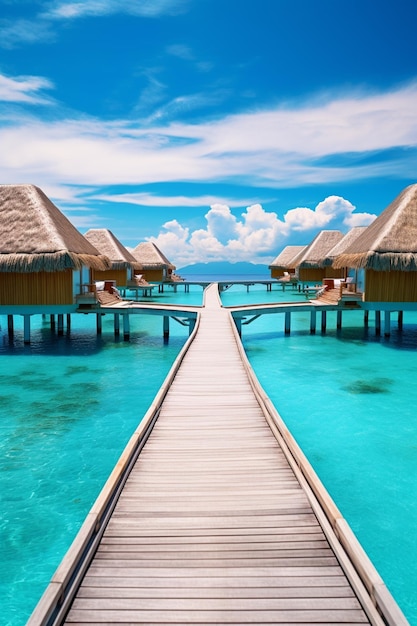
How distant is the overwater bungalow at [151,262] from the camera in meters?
46.0

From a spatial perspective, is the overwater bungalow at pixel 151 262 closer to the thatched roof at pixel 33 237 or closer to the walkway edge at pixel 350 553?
the thatched roof at pixel 33 237

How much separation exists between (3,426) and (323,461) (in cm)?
599

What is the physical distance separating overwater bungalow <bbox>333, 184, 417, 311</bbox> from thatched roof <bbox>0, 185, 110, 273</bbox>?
10.6 metres

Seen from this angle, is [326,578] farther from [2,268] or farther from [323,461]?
[2,268]

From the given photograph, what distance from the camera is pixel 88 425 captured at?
9078mm

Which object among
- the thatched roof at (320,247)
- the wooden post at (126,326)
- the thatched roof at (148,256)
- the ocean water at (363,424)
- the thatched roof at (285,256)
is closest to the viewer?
the ocean water at (363,424)

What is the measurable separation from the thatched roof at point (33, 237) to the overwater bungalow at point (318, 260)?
2609 centimetres

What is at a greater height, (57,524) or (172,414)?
(172,414)

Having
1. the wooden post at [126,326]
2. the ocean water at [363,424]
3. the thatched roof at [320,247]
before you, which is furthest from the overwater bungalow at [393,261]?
the thatched roof at [320,247]

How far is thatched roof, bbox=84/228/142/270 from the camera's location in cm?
3275

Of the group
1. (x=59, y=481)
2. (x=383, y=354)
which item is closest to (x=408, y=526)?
(x=59, y=481)

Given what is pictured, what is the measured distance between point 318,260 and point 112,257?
18.1 m

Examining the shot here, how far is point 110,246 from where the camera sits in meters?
33.5

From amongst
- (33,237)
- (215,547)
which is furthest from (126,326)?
(215,547)
